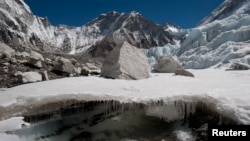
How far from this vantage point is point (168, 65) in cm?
2244

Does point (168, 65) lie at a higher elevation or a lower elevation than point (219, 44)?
lower

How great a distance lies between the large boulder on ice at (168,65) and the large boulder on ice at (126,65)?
606cm

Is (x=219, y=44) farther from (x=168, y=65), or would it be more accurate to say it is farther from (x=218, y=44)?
(x=168, y=65)

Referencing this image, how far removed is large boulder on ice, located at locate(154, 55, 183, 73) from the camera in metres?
21.8

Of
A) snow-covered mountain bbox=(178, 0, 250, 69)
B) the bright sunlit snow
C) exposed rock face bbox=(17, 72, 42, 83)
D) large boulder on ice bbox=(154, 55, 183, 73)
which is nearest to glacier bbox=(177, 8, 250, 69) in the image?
snow-covered mountain bbox=(178, 0, 250, 69)

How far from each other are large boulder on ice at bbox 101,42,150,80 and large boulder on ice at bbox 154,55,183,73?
6065 mm

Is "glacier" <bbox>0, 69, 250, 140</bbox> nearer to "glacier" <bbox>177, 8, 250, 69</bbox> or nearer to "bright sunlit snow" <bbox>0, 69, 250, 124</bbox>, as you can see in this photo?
"bright sunlit snow" <bbox>0, 69, 250, 124</bbox>

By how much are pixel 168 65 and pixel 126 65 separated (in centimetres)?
828

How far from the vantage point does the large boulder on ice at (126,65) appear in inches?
570

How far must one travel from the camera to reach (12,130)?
8406 millimetres

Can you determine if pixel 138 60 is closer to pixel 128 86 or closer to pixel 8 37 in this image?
pixel 128 86

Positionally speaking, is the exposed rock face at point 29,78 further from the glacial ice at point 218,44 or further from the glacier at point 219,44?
the glacial ice at point 218,44

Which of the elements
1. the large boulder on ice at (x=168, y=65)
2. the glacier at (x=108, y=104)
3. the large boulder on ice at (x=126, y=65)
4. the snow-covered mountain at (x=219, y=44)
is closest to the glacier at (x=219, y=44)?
the snow-covered mountain at (x=219, y=44)

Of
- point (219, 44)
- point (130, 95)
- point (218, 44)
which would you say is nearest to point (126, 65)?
point (130, 95)
